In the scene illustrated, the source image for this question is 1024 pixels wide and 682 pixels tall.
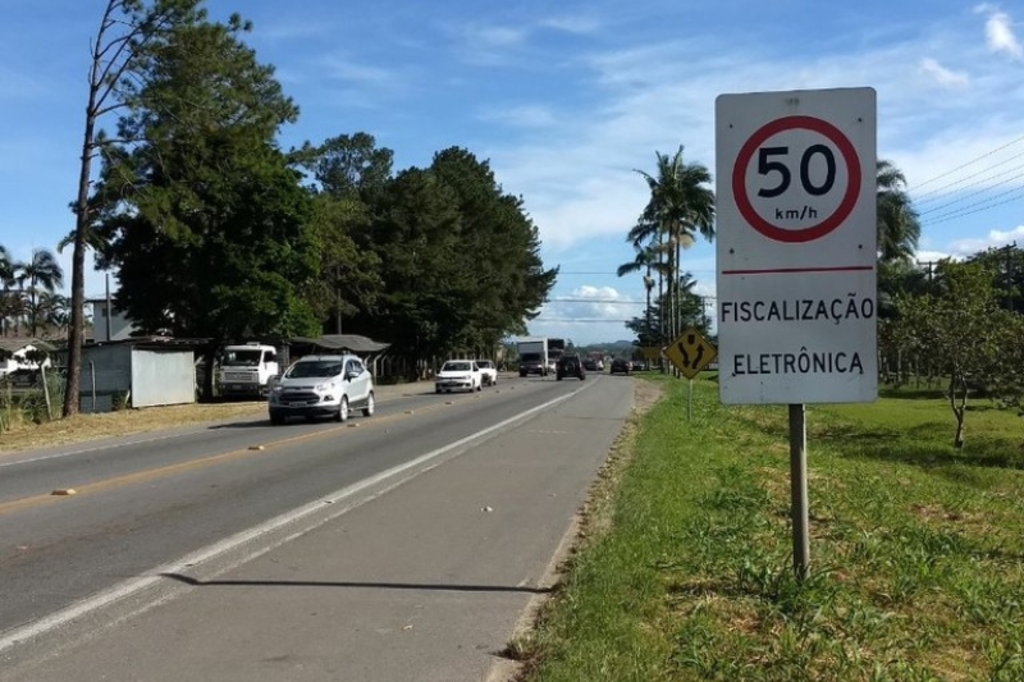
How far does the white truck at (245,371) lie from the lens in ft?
132

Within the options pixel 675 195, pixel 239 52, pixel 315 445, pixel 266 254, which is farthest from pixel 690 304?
pixel 315 445

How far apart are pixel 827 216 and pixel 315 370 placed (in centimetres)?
2160

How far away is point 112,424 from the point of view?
87.4 feet

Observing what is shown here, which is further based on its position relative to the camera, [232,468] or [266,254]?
[266,254]

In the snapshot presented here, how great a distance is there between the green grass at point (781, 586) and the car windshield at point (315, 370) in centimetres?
1392

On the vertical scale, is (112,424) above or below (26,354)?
below

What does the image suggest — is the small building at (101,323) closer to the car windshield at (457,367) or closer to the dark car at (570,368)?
the dark car at (570,368)

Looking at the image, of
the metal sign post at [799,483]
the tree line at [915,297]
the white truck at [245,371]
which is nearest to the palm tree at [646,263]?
the tree line at [915,297]

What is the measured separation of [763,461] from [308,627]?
10.6m

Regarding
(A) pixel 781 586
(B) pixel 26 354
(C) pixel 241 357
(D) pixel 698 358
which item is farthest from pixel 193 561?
(B) pixel 26 354

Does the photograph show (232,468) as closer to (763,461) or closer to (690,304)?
(763,461)

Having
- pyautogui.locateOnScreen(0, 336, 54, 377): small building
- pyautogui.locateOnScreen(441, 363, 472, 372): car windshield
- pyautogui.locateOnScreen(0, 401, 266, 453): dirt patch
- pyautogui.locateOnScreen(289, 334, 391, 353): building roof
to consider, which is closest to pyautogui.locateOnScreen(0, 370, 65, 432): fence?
pyautogui.locateOnScreen(0, 401, 266, 453): dirt patch

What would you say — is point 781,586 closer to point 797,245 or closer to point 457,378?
point 797,245

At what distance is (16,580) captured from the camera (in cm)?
763
